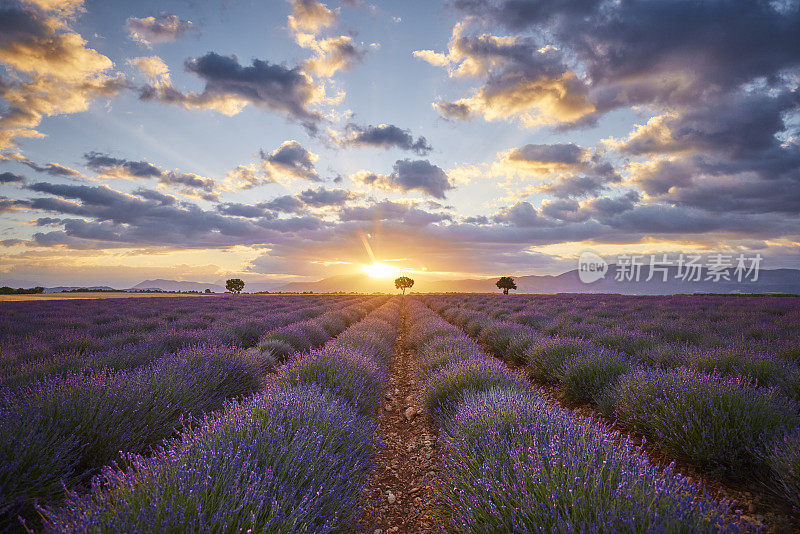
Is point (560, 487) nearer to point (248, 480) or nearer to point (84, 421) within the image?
point (248, 480)

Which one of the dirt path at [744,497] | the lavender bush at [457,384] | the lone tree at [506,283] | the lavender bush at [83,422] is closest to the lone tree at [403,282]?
the lone tree at [506,283]

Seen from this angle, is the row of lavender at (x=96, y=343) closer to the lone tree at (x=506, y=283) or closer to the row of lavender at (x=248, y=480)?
the row of lavender at (x=248, y=480)

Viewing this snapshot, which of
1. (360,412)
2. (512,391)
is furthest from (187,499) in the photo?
(512,391)

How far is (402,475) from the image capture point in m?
3.47

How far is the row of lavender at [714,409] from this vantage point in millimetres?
2758

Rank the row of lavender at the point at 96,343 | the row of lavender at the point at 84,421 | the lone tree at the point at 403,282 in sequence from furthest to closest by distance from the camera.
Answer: the lone tree at the point at 403,282, the row of lavender at the point at 96,343, the row of lavender at the point at 84,421

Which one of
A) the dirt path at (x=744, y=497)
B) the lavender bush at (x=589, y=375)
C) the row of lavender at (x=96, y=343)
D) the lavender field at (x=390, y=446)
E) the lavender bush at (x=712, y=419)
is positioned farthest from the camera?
the lavender bush at (x=589, y=375)

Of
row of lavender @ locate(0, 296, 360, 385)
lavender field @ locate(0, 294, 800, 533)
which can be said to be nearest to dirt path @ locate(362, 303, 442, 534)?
lavender field @ locate(0, 294, 800, 533)

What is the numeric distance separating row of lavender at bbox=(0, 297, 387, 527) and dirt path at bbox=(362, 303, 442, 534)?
6.21 ft

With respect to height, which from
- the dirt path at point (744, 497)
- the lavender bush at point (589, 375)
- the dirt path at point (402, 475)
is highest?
the lavender bush at point (589, 375)

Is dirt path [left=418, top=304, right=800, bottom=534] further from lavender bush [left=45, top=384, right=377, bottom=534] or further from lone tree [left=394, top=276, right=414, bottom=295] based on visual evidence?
lone tree [left=394, top=276, right=414, bottom=295]

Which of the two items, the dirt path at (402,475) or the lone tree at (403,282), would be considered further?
the lone tree at (403,282)

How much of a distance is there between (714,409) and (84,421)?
19.3 feet

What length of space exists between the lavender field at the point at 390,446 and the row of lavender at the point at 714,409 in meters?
0.02
